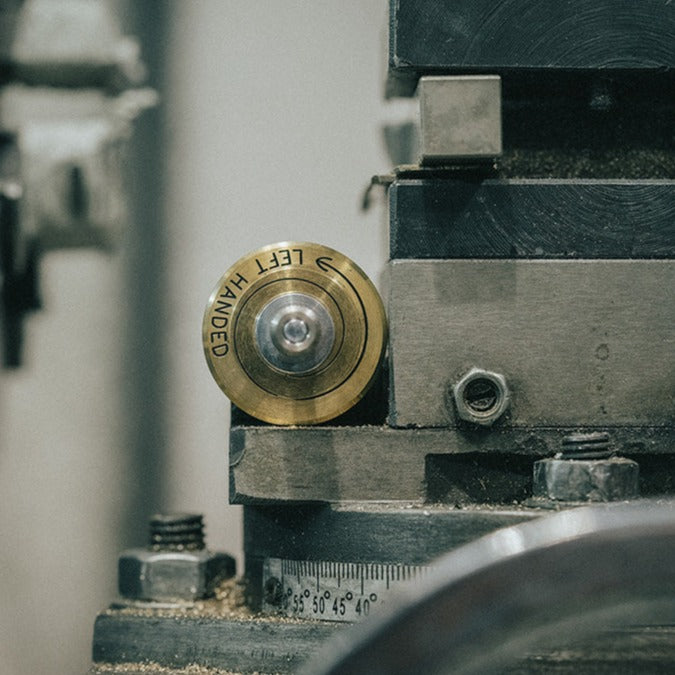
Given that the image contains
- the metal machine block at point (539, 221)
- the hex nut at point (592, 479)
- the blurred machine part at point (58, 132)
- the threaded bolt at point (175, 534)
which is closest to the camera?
the hex nut at point (592, 479)

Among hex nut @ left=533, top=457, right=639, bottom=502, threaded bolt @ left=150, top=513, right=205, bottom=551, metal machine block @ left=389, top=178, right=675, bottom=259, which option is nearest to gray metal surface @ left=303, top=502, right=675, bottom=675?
hex nut @ left=533, top=457, right=639, bottom=502

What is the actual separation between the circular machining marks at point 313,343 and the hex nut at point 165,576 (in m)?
0.23

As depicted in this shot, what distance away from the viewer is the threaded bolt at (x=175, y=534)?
105cm

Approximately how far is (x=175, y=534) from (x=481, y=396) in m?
0.42

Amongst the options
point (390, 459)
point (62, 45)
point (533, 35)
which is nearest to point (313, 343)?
point (390, 459)

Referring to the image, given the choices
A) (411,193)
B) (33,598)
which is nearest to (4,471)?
(33,598)

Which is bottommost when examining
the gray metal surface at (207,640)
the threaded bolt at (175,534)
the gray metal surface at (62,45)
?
the gray metal surface at (207,640)

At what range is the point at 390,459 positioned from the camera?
2.98 feet

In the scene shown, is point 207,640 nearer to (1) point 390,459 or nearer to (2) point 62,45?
(1) point 390,459

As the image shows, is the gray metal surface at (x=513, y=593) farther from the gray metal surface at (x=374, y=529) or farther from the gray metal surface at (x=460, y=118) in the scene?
the gray metal surface at (x=460, y=118)

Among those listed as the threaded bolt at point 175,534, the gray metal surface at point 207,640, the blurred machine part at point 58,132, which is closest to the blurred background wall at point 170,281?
the blurred machine part at point 58,132

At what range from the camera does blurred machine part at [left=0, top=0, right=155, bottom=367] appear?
1.50 meters

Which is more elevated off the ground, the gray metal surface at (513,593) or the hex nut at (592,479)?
the gray metal surface at (513,593)

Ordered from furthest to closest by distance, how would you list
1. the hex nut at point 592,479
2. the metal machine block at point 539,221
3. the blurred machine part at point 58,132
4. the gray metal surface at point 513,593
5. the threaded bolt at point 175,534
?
the blurred machine part at point 58,132, the threaded bolt at point 175,534, the metal machine block at point 539,221, the hex nut at point 592,479, the gray metal surface at point 513,593
